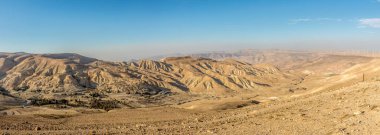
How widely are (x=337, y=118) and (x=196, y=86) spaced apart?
114176 mm

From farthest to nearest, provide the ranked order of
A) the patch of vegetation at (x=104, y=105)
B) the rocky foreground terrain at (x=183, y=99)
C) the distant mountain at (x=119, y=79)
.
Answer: the distant mountain at (x=119, y=79)
the patch of vegetation at (x=104, y=105)
the rocky foreground terrain at (x=183, y=99)

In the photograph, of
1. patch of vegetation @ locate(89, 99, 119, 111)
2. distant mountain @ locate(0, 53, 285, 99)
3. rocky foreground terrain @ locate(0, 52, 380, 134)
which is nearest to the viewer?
rocky foreground terrain @ locate(0, 52, 380, 134)

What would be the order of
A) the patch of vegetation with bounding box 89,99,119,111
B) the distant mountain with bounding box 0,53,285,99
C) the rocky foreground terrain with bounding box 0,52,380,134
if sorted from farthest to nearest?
the distant mountain with bounding box 0,53,285,99
the patch of vegetation with bounding box 89,99,119,111
the rocky foreground terrain with bounding box 0,52,380,134

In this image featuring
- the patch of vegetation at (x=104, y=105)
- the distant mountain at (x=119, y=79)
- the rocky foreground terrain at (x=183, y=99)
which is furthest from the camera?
the distant mountain at (x=119, y=79)

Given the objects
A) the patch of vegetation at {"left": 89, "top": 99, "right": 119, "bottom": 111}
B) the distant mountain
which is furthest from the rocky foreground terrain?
the distant mountain

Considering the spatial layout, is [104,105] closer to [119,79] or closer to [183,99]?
[183,99]

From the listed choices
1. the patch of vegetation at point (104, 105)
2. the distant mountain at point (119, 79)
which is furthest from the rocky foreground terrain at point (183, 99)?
the distant mountain at point (119, 79)

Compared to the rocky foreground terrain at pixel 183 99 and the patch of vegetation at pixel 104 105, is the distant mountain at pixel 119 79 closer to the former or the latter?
the rocky foreground terrain at pixel 183 99

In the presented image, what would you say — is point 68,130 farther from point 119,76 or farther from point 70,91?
point 119,76

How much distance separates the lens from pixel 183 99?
100 metres

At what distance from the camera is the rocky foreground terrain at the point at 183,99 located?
18219mm

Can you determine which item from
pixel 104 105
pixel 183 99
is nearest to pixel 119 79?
pixel 183 99

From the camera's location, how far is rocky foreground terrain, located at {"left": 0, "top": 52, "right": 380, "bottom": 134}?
1822cm

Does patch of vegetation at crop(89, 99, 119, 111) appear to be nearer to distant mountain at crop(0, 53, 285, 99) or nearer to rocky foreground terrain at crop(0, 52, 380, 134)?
rocky foreground terrain at crop(0, 52, 380, 134)
